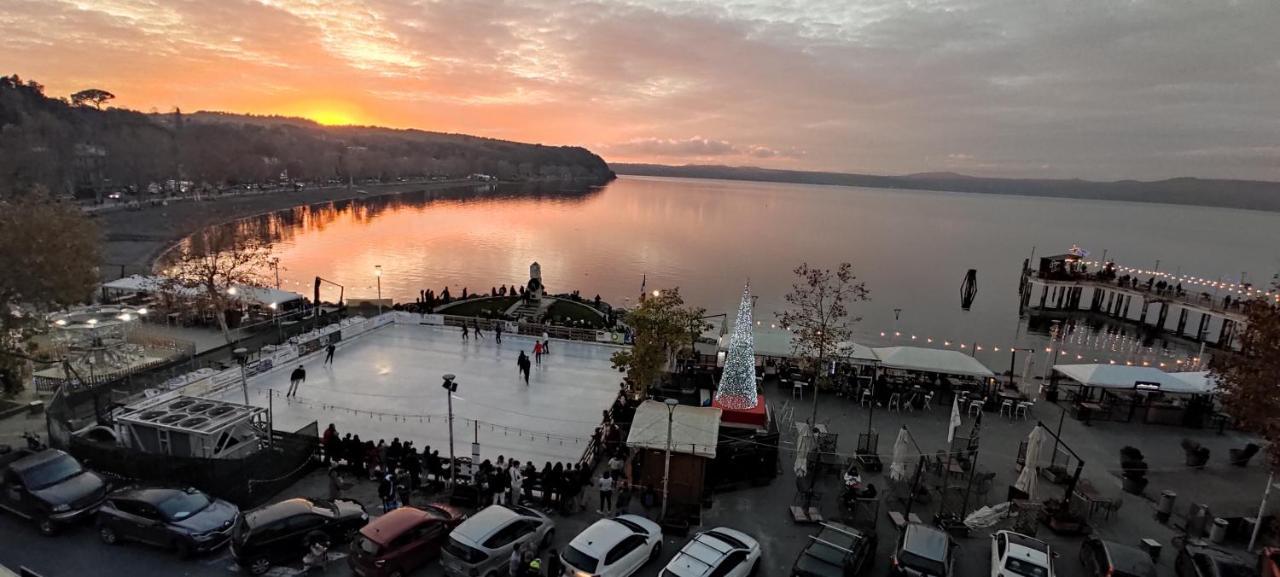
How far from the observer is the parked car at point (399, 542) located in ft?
33.5

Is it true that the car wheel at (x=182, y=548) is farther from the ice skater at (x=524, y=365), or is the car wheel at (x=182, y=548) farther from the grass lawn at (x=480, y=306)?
the grass lawn at (x=480, y=306)

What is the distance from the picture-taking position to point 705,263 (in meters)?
72.3

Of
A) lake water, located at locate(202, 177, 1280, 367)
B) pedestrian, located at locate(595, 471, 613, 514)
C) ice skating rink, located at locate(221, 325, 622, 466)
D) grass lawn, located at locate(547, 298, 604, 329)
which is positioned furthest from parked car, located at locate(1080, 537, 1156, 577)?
lake water, located at locate(202, 177, 1280, 367)

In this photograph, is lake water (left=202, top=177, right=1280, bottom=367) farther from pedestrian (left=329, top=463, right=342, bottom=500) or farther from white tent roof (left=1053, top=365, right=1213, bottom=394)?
pedestrian (left=329, top=463, right=342, bottom=500)

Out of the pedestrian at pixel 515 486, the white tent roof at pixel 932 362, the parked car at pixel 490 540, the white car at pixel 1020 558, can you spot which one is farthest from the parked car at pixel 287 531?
the white tent roof at pixel 932 362

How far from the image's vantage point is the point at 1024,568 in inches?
415

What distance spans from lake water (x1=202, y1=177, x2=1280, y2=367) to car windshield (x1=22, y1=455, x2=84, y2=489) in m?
36.0

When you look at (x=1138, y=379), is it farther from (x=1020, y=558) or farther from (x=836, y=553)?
(x=836, y=553)

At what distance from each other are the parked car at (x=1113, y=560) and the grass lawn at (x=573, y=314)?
21480mm

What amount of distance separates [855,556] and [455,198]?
163m

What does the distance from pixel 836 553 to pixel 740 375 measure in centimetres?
598

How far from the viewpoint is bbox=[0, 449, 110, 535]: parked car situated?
11.2 m

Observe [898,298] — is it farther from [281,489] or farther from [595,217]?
[595,217]

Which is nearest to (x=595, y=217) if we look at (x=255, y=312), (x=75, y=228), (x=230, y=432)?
(x=255, y=312)
